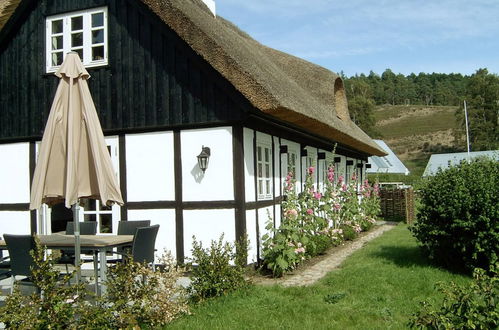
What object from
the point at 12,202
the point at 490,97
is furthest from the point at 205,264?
the point at 490,97

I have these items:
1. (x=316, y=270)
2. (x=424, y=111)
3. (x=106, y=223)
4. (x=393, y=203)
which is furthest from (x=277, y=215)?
(x=424, y=111)

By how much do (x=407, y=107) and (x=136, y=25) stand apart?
311ft

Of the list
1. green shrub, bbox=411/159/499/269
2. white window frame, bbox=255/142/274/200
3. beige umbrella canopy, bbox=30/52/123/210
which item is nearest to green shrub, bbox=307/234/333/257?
white window frame, bbox=255/142/274/200

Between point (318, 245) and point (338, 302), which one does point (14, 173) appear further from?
point (338, 302)

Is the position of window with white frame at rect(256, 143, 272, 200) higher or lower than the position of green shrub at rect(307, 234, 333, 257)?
higher

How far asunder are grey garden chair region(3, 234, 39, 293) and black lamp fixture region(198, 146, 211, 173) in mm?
3258

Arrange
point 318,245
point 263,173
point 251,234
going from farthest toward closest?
point 318,245, point 263,173, point 251,234

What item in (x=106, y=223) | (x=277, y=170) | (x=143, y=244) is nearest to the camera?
(x=143, y=244)

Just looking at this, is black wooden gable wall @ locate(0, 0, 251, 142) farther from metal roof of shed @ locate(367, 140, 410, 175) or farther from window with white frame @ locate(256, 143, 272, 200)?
metal roof of shed @ locate(367, 140, 410, 175)

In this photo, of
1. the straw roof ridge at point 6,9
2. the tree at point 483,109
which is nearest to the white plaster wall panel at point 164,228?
the straw roof ridge at point 6,9

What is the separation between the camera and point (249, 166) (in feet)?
28.5

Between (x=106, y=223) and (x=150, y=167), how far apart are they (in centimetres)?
141

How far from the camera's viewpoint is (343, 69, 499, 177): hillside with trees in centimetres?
5753

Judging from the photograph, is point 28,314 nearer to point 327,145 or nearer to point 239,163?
point 239,163
